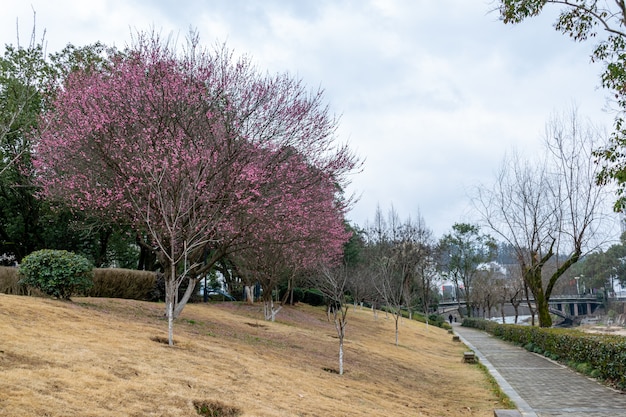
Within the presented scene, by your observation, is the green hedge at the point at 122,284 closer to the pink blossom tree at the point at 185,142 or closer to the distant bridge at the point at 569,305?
the pink blossom tree at the point at 185,142

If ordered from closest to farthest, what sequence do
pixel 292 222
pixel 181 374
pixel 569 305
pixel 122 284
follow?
1. pixel 181 374
2. pixel 292 222
3. pixel 122 284
4. pixel 569 305

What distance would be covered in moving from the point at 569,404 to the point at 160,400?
26.9 ft

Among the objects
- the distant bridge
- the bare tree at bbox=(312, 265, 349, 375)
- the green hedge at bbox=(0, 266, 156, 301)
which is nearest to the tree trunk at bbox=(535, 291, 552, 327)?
the bare tree at bbox=(312, 265, 349, 375)

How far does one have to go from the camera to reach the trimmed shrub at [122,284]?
1955cm

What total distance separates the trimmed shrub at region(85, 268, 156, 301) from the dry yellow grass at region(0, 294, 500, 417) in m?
3.02

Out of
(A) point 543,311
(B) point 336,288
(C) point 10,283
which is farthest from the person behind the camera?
(A) point 543,311

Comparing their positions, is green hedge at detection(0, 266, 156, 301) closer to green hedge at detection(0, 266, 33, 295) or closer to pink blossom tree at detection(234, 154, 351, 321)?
green hedge at detection(0, 266, 33, 295)

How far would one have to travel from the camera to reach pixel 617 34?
10.7 m

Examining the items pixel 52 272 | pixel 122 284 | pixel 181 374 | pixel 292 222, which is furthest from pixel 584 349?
pixel 122 284

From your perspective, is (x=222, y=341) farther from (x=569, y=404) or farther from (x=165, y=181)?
(x=569, y=404)

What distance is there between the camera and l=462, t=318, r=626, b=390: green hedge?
12898 mm

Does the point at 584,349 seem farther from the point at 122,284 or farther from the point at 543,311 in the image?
the point at 122,284

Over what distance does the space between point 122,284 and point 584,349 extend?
645 inches

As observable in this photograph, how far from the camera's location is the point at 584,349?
16.2 m
